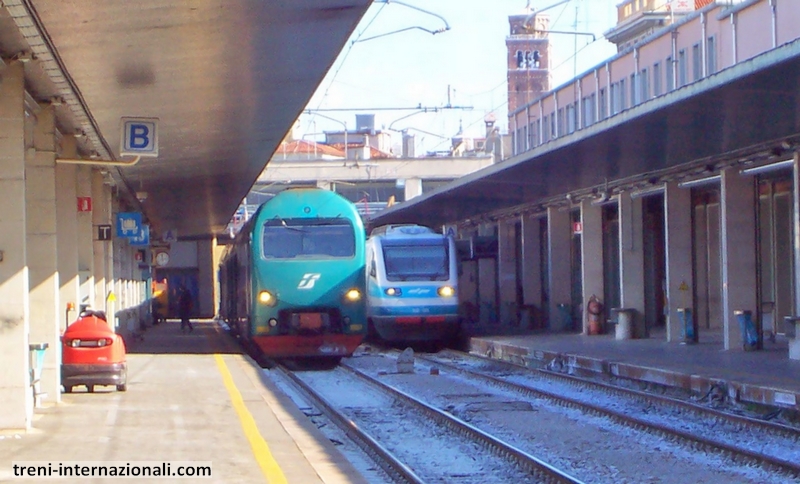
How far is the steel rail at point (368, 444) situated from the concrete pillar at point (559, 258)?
15012 millimetres

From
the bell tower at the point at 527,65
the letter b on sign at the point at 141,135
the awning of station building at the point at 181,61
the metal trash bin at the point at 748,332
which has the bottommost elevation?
the metal trash bin at the point at 748,332

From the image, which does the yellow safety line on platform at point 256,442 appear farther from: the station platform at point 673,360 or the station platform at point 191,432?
the station platform at point 673,360

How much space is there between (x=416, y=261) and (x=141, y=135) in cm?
1112

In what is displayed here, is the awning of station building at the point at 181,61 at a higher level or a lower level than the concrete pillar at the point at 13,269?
higher

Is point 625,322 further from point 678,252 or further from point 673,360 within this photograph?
point 673,360

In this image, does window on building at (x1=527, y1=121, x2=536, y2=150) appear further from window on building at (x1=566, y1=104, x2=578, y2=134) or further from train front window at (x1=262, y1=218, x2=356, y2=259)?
train front window at (x1=262, y1=218, x2=356, y2=259)

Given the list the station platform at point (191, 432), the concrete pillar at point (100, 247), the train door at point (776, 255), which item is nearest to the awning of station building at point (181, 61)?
the concrete pillar at point (100, 247)

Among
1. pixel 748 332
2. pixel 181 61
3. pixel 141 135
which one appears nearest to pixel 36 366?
pixel 181 61

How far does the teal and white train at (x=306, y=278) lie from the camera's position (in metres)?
20.9

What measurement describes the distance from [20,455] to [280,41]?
205 inches

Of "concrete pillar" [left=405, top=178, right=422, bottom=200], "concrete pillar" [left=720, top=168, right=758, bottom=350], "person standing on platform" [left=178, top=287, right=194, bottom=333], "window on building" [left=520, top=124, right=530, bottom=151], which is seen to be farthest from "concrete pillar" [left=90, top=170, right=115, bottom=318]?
"concrete pillar" [left=405, top=178, right=422, bottom=200]

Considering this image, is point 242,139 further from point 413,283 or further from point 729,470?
point 729,470

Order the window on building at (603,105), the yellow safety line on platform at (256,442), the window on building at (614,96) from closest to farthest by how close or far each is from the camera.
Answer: the yellow safety line on platform at (256,442)
the window on building at (603,105)
the window on building at (614,96)

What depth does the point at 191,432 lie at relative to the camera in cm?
1100
